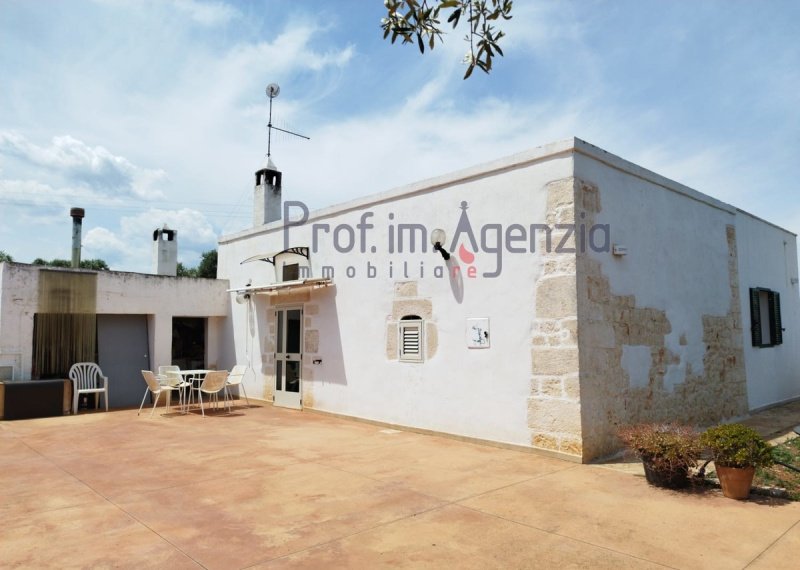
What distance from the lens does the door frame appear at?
9.88 metres

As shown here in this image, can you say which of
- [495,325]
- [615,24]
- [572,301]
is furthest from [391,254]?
[615,24]

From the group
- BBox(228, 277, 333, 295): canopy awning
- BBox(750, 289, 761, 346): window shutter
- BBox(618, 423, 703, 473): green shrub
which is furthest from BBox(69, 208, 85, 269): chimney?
BBox(750, 289, 761, 346): window shutter

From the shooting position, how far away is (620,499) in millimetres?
4574

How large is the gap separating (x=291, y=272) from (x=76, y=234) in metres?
5.14

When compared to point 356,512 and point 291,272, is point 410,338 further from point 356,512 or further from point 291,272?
→ point 356,512

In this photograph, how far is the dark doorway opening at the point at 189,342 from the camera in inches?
474

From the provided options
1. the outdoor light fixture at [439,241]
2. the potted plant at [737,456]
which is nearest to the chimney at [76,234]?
the outdoor light fixture at [439,241]

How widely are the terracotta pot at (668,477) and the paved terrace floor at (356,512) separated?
12 cm

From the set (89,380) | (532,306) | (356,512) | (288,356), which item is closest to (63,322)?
(89,380)

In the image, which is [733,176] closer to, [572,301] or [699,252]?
[699,252]

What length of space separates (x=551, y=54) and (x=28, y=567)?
6338mm

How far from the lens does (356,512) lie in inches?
164

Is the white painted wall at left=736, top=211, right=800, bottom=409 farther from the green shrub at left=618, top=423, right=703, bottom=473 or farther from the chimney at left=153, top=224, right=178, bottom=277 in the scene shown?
the chimney at left=153, top=224, right=178, bottom=277

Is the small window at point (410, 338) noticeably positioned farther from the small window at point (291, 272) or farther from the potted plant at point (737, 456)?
the potted plant at point (737, 456)
